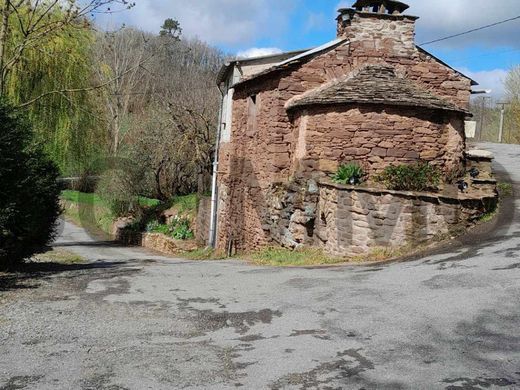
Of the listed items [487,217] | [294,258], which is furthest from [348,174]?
[487,217]

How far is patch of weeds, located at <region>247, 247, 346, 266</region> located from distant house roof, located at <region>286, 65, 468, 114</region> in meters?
3.57

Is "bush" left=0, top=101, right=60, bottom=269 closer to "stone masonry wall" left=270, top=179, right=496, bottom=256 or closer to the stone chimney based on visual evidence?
"stone masonry wall" left=270, top=179, right=496, bottom=256

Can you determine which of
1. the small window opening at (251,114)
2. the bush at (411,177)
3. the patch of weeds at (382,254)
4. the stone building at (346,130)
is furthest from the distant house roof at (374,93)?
the patch of weeds at (382,254)

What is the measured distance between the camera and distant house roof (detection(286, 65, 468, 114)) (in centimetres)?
1263

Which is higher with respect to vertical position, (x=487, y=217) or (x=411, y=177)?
(x=411, y=177)

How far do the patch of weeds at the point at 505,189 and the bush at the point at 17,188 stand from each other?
10442mm

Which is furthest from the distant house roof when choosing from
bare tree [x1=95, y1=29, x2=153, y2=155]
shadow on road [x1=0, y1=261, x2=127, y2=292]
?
bare tree [x1=95, y1=29, x2=153, y2=155]

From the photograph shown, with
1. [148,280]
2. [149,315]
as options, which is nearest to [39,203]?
[148,280]

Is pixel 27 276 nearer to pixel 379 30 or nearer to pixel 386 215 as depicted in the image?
pixel 386 215

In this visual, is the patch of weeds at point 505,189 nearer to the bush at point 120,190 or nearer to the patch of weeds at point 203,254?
the patch of weeds at point 203,254

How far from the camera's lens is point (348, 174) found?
1248cm

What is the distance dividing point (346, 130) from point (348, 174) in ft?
3.69

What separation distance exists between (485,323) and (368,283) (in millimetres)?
2575

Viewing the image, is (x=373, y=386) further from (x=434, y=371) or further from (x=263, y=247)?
(x=263, y=247)
